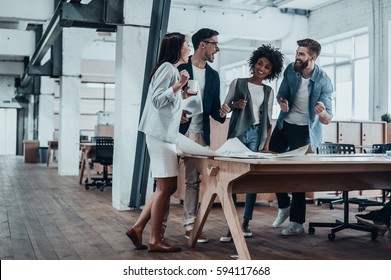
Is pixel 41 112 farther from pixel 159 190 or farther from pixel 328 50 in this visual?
pixel 159 190

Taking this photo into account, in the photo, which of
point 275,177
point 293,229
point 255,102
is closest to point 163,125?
point 275,177

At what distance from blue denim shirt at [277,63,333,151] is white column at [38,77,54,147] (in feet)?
37.6

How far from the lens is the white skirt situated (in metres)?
2.97

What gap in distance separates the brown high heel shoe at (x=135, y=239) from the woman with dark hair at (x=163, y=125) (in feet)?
0.32

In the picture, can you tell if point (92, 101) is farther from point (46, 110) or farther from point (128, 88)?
point (128, 88)

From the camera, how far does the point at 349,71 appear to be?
11500 mm

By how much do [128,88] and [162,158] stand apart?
2536 millimetres

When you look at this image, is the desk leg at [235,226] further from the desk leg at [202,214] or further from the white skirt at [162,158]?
the white skirt at [162,158]

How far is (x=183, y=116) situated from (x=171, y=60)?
47cm

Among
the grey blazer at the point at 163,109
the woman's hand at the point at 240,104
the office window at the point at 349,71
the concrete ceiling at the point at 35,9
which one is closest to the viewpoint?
the grey blazer at the point at 163,109

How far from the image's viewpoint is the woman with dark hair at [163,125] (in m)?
2.95

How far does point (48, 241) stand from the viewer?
3498 mm

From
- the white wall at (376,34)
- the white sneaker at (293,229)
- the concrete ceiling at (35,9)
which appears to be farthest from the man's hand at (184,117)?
the white wall at (376,34)

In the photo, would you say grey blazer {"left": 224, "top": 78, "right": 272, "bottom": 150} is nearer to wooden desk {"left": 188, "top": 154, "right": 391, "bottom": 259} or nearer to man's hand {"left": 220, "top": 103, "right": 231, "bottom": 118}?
man's hand {"left": 220, "top": 103, "right": 231, "bottom": 118}
